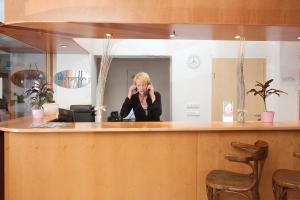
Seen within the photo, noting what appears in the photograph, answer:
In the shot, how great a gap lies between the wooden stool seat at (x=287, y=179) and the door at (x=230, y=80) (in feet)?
8.24

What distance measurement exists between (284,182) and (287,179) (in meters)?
0.06

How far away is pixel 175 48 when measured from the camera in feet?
15.8

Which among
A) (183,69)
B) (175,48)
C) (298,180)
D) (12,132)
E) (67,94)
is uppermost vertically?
(175,48)

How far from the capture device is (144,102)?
130 inches

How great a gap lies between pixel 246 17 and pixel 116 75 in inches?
176

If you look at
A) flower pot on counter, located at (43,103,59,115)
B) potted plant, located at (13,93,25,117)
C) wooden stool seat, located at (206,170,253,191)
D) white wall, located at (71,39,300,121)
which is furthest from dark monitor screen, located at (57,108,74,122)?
wooden stool seat, located at (206,170,253,191)

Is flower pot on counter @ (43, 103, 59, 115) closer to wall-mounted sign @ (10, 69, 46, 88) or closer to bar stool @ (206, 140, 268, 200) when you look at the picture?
wall-mounted sign @ (10, 69, 46, 88)

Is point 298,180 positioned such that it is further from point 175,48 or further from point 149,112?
point 175,48

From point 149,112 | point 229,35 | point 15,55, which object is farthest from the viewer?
point 15,55

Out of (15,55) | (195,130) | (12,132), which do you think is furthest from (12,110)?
(195,130)

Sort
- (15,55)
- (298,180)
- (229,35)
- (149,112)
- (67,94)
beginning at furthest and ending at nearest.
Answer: (67,94), (15,55), (149,112), (229,35), (298,180)

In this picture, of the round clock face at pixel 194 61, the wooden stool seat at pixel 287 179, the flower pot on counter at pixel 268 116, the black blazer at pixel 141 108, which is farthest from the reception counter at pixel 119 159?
the round clock face at pixel 194 61

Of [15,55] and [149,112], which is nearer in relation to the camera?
[149,112]

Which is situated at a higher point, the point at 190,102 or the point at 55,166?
the point at 190,102
